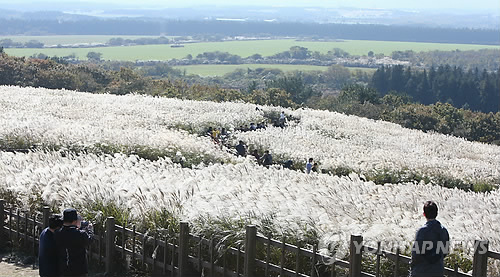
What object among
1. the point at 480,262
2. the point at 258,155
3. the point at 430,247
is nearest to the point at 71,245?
the point at 430,247

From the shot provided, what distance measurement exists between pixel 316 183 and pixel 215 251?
4.58 metres

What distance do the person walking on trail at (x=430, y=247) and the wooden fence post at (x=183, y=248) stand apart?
132 inches

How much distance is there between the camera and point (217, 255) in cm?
970

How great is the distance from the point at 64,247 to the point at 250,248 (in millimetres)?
2404

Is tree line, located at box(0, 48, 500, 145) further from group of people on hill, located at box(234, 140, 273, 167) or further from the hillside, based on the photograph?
the hillside

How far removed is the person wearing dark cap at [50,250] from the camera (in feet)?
26.2

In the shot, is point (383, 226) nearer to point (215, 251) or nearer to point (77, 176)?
point (215, 251)

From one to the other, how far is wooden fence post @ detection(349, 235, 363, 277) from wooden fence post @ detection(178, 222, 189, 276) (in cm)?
242

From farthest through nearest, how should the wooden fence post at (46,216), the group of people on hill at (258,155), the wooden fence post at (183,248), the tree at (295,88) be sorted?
the tree at (295,88) < the group of people on hill at (258,155) < the wooden fence post at (46,216) < the wooden fence post at (183,248)

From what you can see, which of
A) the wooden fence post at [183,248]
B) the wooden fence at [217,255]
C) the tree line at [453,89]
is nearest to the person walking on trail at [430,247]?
the wooden fence at [217,255]

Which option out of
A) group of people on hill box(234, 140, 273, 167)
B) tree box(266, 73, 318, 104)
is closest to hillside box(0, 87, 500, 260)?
group of people on hill box(234, 140, 273, 167)

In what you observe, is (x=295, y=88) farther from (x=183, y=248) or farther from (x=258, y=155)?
(x=183, y=248)

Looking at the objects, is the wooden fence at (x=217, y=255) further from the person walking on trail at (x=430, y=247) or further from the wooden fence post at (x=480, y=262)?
the person walking on trail at (x=430, y=247)

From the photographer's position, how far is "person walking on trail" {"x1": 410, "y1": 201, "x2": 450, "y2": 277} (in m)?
7.40
